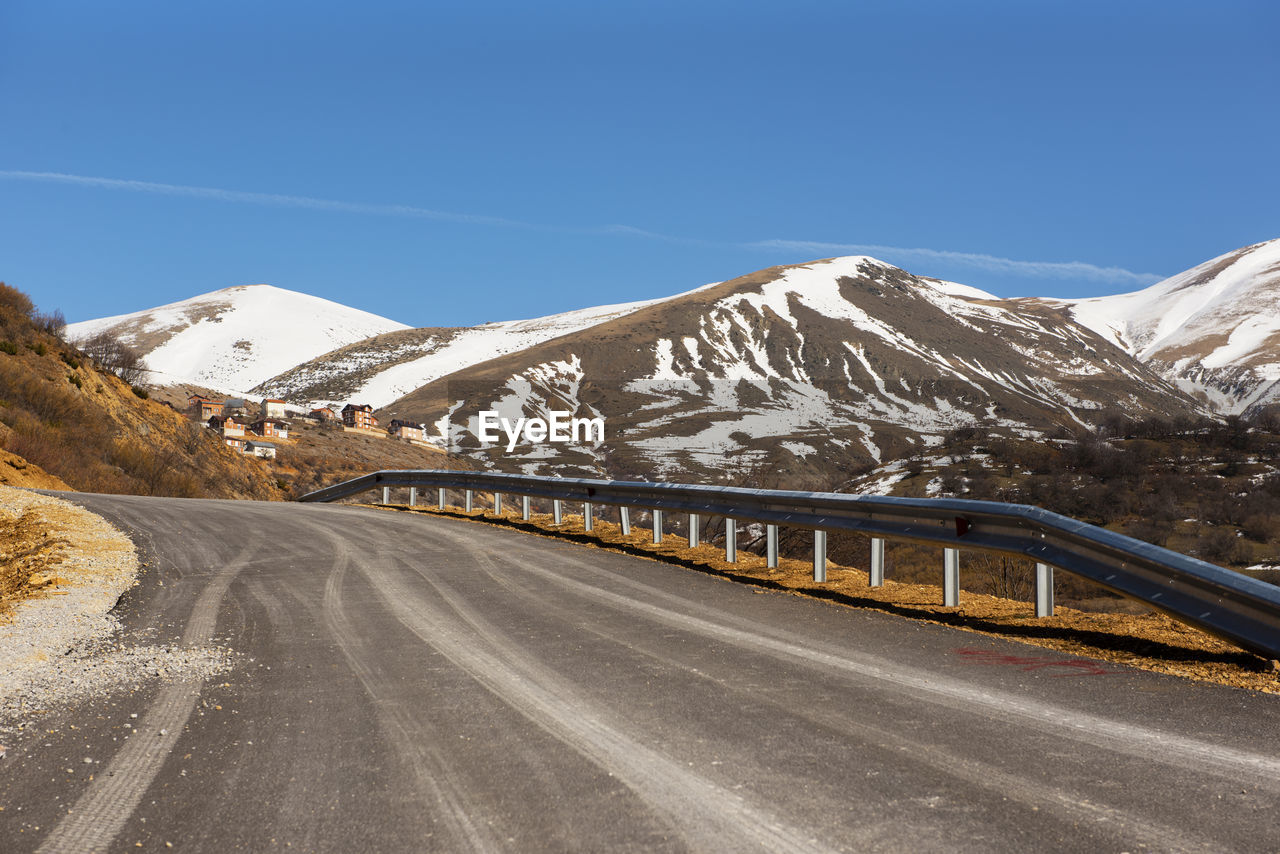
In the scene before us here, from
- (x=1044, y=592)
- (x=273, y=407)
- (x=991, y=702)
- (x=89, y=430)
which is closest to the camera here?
(x=991, y=702)

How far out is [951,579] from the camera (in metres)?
8.51

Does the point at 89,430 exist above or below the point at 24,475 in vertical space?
above

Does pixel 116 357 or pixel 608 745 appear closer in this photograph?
pixel 608 745

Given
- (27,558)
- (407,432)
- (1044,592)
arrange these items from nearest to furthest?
(1044,592) < (27,558) < (407,432)

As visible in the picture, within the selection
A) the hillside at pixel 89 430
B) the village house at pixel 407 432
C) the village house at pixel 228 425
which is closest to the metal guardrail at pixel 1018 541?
the hillside at pixel 89 430

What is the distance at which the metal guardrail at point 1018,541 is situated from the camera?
584cm

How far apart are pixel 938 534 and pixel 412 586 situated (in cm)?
504

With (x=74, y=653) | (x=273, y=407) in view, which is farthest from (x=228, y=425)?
(x=74, y=653)

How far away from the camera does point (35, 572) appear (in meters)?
9.43

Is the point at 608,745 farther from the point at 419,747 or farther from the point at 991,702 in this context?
the point at 991,702

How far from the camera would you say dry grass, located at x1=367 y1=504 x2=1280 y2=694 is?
19.8 feet

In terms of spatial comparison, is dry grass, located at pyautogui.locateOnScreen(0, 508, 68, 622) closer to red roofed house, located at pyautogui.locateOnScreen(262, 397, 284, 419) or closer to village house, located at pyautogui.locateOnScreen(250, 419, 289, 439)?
village house, located at pyautogui.locateOnScreen(250, 419, 289, 439)

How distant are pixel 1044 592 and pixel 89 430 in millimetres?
31083

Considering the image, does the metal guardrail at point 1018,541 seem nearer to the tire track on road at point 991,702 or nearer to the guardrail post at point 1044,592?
the guardrail post at point 1044,592
